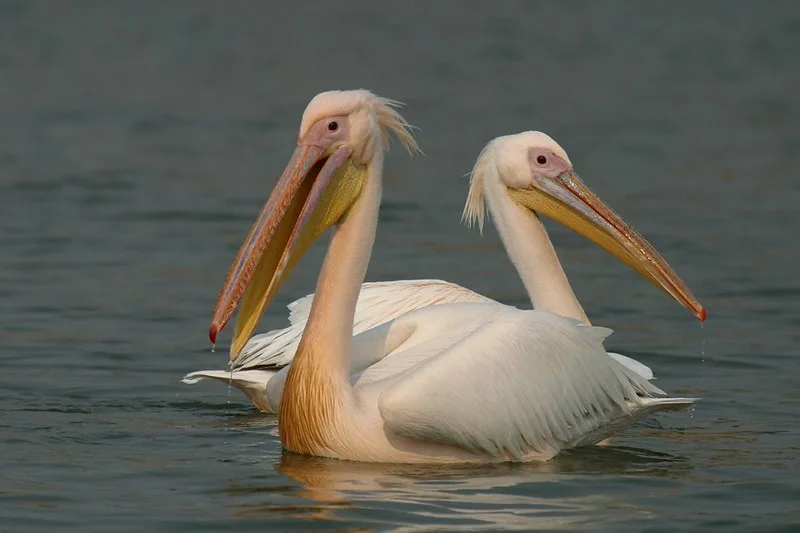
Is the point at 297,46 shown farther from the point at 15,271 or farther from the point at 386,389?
the point at 386,389

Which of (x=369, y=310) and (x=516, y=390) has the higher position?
(x=369, y=310)

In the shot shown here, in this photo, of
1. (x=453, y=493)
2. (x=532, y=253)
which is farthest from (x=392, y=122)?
(x=453, y=493)

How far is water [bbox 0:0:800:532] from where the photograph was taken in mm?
5789

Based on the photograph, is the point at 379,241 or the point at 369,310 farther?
the point at 379,241

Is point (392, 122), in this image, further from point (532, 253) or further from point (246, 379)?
point (246, 379)

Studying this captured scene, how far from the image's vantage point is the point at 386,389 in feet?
19.8

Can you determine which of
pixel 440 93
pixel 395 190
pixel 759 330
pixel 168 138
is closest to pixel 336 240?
pixel 759 330

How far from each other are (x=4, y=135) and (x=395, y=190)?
4.41m

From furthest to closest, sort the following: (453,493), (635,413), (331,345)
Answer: (635,413)
(331,345)
(453,493)

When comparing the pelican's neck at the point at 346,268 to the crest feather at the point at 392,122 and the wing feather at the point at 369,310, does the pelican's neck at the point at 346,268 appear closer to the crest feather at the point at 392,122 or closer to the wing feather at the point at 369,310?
the crest feather at the point at 392,122

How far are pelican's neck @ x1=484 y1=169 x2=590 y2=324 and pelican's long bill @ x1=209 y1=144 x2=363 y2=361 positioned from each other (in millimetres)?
1184

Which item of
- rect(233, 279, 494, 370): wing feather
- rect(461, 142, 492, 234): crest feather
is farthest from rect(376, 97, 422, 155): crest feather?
rect(233, 279, 494, 370): wing feather

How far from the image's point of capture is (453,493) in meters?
5.71

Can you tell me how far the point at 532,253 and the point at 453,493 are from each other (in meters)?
1.78
